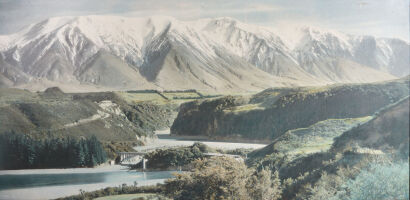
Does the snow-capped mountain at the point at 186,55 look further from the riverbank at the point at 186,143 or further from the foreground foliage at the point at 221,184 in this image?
the foreground foliage at the point at 221,184

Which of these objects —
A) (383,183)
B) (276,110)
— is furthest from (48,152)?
(383,183)

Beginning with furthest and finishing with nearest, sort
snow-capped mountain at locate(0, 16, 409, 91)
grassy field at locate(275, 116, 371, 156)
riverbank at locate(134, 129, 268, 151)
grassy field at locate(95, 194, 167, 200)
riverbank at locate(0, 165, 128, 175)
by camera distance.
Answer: snow-capped mountain at locate(0, 16, 409, 91) < riverbank at locate(134, 129, 268, 151) < riverbank at locate(0, 165, 128, 175) < grassy field at locate(275, 116, 371, 156) < grassy field at locate(95, 194, 167, 200)

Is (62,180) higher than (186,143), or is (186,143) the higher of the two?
(186,143)

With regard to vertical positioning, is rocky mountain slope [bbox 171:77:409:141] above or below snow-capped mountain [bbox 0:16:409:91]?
below

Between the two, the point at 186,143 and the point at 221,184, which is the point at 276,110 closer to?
the point at 186,143

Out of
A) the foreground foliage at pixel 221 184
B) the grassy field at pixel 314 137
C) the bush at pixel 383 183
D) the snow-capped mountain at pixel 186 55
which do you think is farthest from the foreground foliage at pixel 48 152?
the bush at pixel 383 183

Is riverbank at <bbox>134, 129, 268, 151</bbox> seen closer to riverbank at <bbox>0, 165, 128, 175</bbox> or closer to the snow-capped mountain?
riverbank at <bbox>0, 165, 128, 175</bbox>

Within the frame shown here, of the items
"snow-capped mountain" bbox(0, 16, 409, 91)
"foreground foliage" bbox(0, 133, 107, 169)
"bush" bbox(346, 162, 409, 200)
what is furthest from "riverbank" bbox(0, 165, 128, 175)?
"bush" bbox(346, 162, 409, 200)
